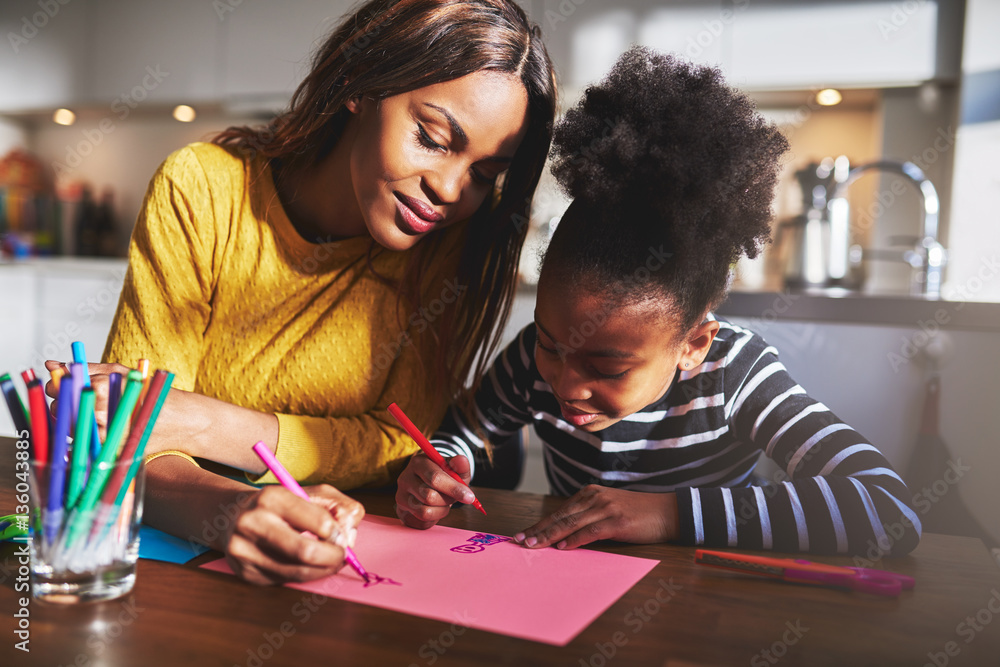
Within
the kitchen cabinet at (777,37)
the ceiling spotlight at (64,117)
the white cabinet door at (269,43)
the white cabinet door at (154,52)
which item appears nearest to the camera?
the kitchen cabinet at (777,37)

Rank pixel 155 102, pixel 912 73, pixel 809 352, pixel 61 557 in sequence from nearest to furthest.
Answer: pixel 61 557 → pixel 809 352 → pixel 912 73 → pixel 155 102

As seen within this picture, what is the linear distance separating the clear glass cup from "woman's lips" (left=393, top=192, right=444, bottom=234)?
1.56ft

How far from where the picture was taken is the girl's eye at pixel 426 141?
2.96 ft

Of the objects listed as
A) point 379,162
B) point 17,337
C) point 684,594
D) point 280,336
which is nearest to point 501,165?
point 379,162

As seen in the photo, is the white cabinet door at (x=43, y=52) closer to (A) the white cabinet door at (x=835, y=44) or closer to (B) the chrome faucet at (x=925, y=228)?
(A) the white cabinet door at (x=835, y=44)

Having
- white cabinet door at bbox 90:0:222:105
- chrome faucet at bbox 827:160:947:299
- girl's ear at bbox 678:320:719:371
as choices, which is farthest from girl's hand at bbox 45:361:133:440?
white cabinet door at bbox 90:0:222:105

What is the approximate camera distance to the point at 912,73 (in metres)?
2.50

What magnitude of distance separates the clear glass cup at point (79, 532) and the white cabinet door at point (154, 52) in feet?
9.98

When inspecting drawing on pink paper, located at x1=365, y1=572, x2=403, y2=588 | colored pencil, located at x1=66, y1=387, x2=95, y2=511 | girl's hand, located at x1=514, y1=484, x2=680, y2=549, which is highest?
colored pencil, located at x1=66, y1=387, x2=95, y2=511

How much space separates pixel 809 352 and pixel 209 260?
1353 millimetres

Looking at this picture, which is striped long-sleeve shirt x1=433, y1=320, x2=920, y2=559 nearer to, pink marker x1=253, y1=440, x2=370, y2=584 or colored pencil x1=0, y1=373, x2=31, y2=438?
pink marker x1=253, y1=440, x2=370, y2=584

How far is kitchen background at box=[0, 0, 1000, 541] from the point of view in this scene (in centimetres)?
177

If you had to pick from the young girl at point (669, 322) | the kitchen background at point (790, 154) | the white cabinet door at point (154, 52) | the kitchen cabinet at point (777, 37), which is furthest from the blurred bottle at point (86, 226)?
the young girl at point (669, 322)

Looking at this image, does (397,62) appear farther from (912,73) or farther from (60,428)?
(912,73)
